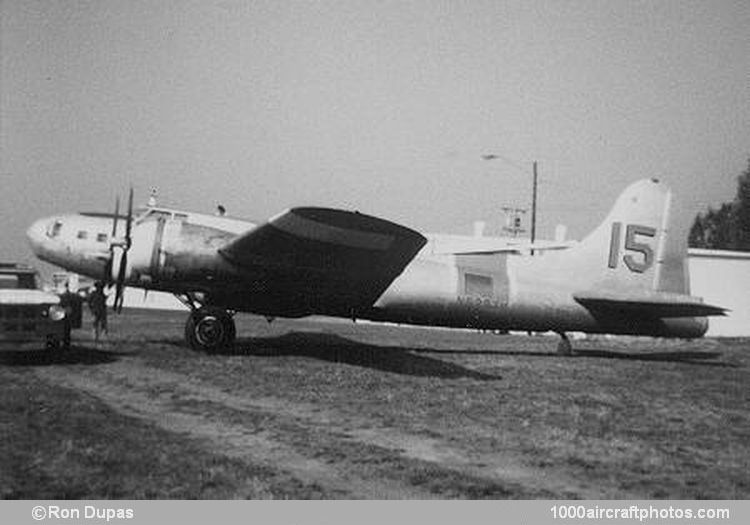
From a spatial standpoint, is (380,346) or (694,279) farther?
(694,279)

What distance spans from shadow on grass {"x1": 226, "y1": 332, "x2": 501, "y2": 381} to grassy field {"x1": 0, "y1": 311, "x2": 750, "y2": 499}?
0.13 metres

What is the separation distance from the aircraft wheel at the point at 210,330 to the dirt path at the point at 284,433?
2.76 meters

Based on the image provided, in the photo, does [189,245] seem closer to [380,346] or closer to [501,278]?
[380,346]

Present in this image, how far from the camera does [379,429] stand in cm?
722

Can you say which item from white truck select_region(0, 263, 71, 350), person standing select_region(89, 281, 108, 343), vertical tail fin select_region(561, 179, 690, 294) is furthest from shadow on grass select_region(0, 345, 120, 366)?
vertical tail fin select_region(561, 179, 690, 294)

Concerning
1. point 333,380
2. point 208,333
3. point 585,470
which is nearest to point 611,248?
point 333,380

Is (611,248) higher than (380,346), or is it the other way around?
(611,248)

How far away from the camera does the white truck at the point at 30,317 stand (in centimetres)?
1014

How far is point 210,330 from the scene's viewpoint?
13188mm

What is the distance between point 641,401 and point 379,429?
4345mm

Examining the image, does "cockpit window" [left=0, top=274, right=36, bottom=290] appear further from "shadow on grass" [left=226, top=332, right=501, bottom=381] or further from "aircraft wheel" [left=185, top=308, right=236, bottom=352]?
"shadow on grass" [left=226, top=332, right=501, bottom=381]

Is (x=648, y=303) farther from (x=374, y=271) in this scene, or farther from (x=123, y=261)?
(x=123, y=261)

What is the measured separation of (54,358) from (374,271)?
19.8 feet

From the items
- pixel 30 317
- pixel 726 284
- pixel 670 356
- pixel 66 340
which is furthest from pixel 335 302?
pixel 726 284
